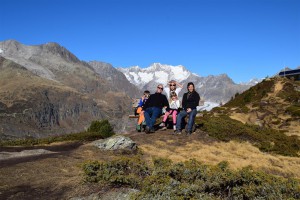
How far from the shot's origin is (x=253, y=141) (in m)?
19.3

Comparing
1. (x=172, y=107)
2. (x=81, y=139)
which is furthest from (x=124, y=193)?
(x=81, y=139)

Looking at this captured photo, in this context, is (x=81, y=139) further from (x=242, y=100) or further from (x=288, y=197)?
(x=242, y=100)

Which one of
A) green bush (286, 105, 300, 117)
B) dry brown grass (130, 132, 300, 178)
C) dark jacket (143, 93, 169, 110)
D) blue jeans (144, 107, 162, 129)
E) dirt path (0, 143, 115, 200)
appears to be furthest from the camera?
green bush (286, 105, 300, 117)

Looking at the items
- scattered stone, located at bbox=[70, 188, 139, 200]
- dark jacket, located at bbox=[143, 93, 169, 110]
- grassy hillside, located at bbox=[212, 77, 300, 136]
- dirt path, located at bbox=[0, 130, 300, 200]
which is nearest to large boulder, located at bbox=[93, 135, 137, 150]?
dirt path, located at bbox=[0, 130, 300, 200]

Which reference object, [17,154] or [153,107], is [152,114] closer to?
[153,107]

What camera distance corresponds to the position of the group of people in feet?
61.0

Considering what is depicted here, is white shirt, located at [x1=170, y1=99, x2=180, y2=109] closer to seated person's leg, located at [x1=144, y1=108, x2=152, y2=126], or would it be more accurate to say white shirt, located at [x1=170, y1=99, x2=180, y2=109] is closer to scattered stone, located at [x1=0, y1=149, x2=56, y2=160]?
seated person's leg, located at [x1=144, y1=108, x2=152, y2=126]

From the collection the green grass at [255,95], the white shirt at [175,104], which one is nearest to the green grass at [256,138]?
the white shirt at [175,104]

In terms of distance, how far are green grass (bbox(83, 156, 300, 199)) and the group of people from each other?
9.74 metres

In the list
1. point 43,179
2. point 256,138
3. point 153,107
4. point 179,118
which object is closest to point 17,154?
point 43,179

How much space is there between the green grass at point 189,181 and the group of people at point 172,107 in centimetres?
974

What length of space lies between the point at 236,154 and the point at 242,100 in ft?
95.5

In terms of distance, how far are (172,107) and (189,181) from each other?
1142 cm

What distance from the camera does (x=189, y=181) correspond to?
26.3 feet
